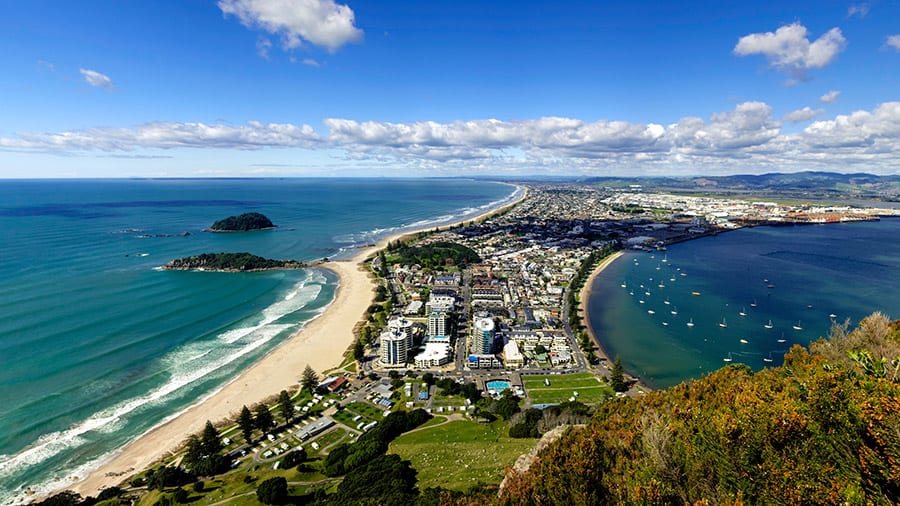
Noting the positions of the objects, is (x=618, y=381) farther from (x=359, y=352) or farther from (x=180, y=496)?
(x=180, y=496)

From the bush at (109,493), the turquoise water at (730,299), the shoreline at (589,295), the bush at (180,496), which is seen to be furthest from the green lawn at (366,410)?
the turquoise water at (730,299)

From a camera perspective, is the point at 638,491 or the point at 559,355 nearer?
the point at 638,491

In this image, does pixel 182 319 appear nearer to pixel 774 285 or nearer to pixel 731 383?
pixel 731 383

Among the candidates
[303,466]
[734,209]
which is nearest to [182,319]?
[303,466]

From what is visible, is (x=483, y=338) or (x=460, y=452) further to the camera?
(x=483, y=338)

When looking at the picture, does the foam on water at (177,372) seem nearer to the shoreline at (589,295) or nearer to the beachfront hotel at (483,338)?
the beachfront hotel at (483,338)

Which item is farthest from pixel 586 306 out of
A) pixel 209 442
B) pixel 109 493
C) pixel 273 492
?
pixel 109 493
